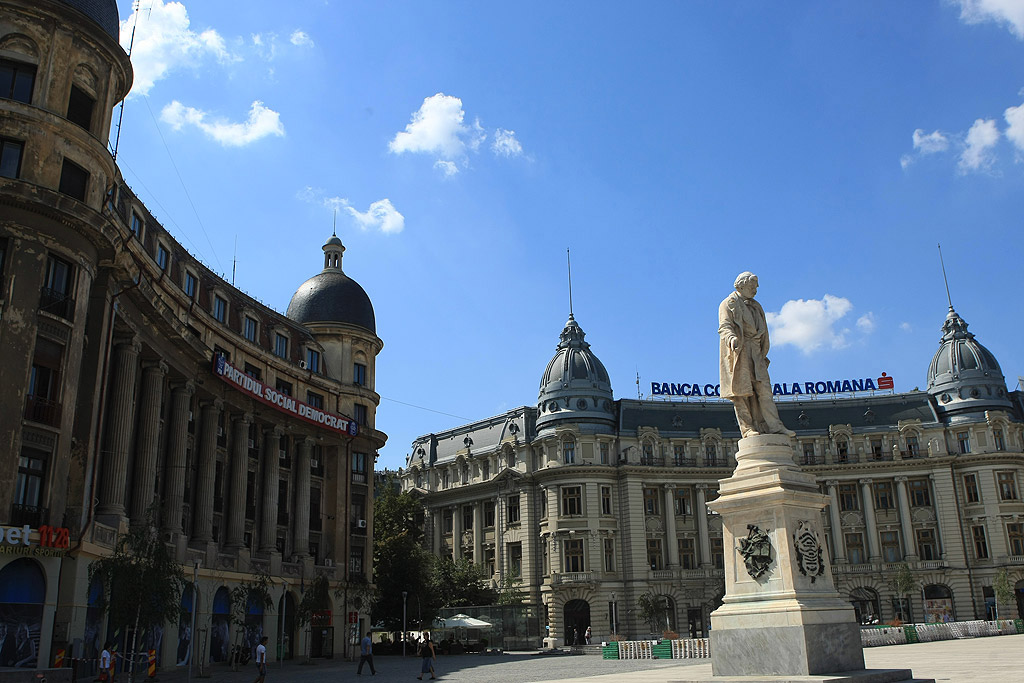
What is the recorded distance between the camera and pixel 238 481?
50.3 metres

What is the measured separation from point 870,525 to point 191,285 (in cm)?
6559

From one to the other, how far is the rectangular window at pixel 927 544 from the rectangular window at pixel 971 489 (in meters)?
4.47

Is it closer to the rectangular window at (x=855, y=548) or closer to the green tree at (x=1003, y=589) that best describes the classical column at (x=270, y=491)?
the rectangular window at (x=855, y=548)

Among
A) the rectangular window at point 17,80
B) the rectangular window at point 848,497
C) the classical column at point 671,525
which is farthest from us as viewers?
the rectangular window at point 848,497

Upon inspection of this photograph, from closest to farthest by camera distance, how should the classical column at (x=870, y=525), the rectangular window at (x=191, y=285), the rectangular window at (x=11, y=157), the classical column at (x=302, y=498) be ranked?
1. the rectangular window at (x=11, y=157)
2. the rectangular window at (x=191, y=285)
3. the classical column at (x=302, y=498)
4. the classical column at (x=870, y=525)

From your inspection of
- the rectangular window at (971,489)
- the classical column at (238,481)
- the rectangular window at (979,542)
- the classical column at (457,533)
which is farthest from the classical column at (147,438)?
the rectangular window at (971,489)

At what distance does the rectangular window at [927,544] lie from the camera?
81.6 meters

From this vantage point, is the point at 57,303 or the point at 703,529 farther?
the point at 703,529

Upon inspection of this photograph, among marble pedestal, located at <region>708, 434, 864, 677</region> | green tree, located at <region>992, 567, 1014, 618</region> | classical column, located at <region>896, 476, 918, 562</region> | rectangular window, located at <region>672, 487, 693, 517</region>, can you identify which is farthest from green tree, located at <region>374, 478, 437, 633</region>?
marble pedestal, located at <region>708, 434, 864, 677</region>

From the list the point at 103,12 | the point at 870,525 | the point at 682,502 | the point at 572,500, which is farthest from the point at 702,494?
the point at 103,12

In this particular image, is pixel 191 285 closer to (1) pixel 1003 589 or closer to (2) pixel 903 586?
(2) pixel 903 586

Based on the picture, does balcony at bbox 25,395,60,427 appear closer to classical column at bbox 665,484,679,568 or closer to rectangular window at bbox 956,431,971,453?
classical column at bbox 665,484,679,568

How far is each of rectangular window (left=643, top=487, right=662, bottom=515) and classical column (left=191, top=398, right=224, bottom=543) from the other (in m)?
45.6

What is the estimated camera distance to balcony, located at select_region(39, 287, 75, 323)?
101 feet
